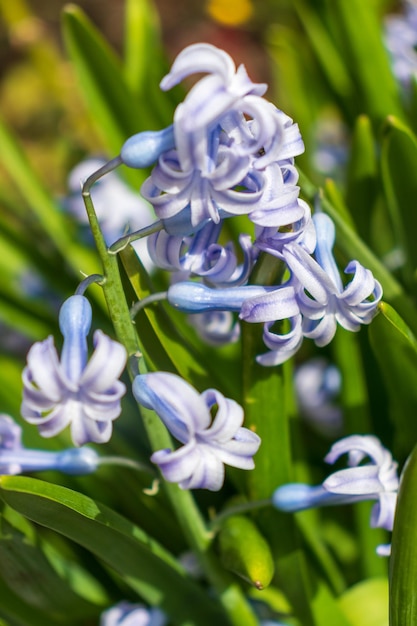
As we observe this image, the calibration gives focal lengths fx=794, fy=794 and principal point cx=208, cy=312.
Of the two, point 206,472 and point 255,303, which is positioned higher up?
point 255,303

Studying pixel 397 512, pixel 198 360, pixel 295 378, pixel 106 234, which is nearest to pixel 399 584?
pixel 397 512

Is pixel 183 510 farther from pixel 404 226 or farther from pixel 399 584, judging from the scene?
pixel 404 226

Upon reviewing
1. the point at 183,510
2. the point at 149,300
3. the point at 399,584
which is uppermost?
the point at 149,300

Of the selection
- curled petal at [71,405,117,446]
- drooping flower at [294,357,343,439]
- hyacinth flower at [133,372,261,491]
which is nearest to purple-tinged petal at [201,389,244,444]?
hyacinth flower at [133,372,261,491]

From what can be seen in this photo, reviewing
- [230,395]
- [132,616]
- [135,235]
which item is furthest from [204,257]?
[132,616]

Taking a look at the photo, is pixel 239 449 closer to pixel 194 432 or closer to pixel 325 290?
pixel 194 432

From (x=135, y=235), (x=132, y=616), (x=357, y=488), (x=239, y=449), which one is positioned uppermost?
(x=135, y=235)

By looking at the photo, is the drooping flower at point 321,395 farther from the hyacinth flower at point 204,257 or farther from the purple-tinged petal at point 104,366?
the purple-tinged petal at point 104,366
